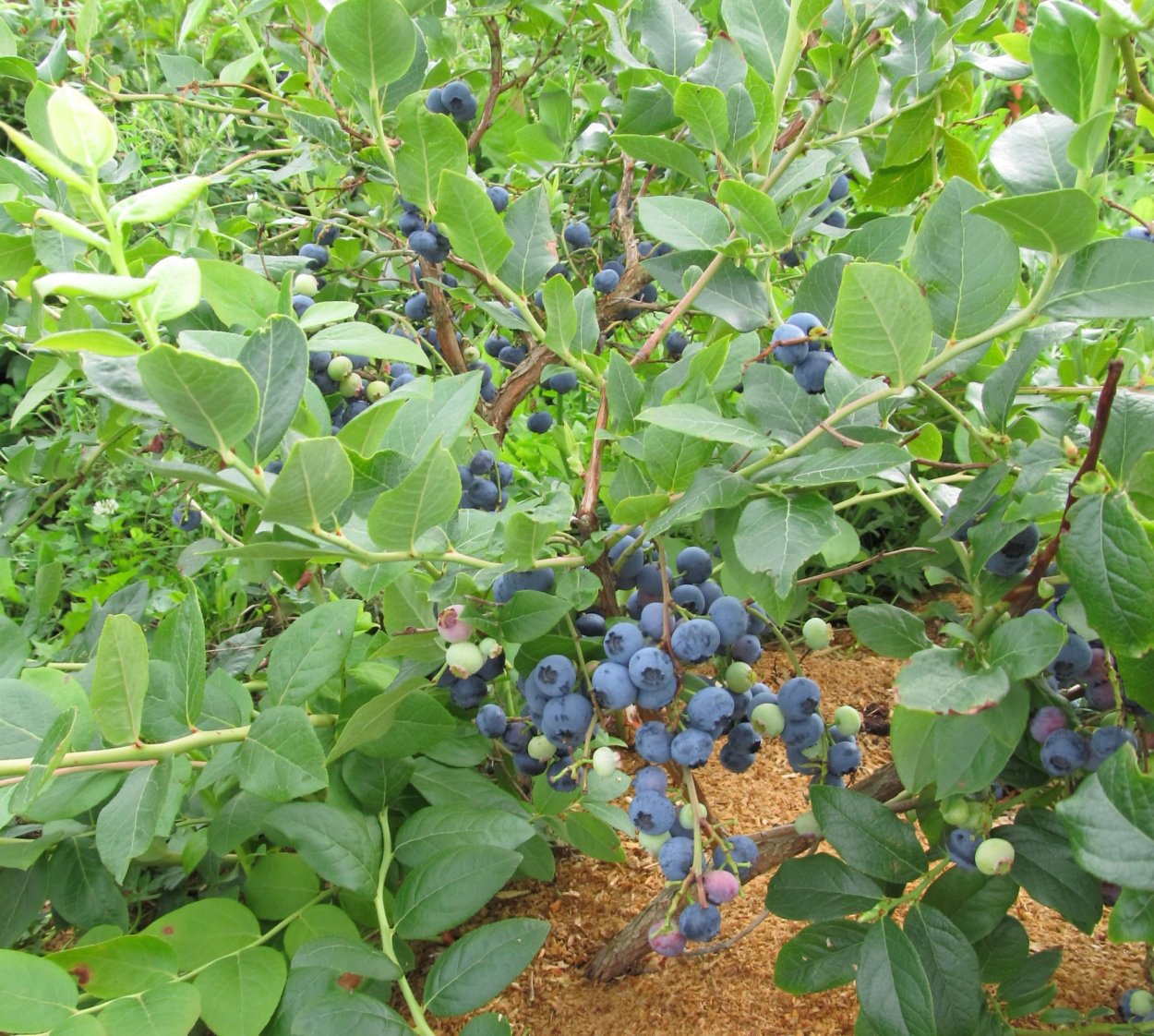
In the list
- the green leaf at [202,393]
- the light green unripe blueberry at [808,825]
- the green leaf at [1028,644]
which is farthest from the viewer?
the light green unripe blueberry at [808,825]

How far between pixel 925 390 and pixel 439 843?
0.55 metres

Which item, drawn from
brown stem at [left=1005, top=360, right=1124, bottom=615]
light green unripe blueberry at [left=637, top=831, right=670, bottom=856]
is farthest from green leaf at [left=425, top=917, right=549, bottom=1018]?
brown stem at [left=1005, top=360, right=1124, bottom=615]

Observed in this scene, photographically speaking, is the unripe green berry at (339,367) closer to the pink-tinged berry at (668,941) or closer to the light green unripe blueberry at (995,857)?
the pink-tinged berry at (668,941)

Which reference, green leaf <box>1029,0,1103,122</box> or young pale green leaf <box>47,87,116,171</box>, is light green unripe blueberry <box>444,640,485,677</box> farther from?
green leaf <box>1029,0,1103,122</box>

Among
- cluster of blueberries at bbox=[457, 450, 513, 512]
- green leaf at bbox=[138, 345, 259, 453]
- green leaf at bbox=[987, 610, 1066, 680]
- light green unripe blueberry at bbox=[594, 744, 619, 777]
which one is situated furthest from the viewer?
cluster of blueberries at bbox=[457, 450, 513, 512]

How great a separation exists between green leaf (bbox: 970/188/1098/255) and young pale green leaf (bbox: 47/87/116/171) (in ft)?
1.52

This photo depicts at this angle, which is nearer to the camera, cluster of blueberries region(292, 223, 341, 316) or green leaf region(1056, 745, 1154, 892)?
green leaf region(1056, 745, 1154, 892)

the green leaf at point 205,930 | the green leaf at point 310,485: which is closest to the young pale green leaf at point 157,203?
the green leaf at point 310,485

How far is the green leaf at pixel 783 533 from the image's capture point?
55 cm

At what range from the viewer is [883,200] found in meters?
1.02

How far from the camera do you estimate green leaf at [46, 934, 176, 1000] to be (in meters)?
0.71

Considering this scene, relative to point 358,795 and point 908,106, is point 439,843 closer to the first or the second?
point 358,795

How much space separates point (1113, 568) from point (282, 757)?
1.82ft

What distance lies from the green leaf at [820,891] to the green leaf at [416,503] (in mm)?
473
